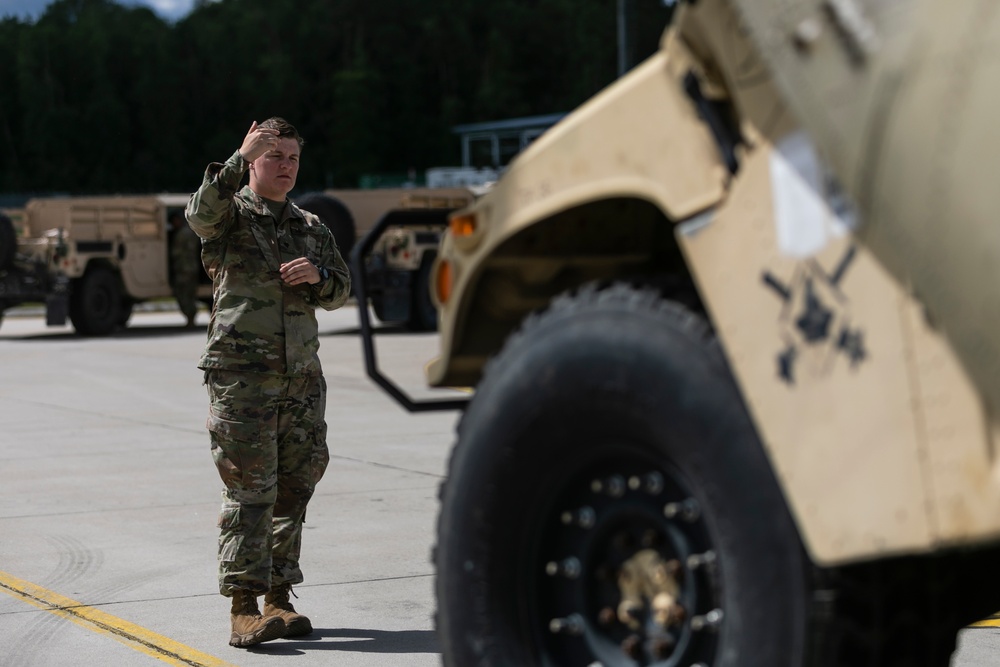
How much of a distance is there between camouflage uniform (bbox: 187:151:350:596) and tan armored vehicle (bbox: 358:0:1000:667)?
2138 millimetres

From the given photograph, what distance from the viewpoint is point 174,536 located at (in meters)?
7.20

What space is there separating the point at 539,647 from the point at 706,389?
688mm

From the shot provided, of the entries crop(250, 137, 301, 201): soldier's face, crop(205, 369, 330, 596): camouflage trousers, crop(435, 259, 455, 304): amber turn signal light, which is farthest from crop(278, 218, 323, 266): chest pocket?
crop(435, 259, 455, 304): amber turn signal light

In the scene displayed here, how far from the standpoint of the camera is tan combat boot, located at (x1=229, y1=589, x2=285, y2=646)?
205 inches

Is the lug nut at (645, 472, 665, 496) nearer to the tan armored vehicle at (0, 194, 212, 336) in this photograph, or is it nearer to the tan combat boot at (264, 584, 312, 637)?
the tan combat boot at (264, 584, 312, 637)

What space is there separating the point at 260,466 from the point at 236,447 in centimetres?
10

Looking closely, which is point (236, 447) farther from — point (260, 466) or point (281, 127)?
point (281, 127)

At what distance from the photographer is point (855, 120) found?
90.0 inches

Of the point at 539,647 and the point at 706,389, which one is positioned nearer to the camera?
the point at 706,389

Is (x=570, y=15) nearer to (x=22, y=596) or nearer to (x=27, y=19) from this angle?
(x=27, y=19)

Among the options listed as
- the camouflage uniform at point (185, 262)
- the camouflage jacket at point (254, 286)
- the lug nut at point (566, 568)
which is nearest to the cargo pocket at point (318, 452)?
the camouflage jacket at point (254, 286)

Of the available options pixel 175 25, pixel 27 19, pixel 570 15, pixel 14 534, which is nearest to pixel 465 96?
pixel 570 15

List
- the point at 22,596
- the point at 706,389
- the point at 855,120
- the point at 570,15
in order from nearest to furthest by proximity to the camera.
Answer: the point at 855,120
the point at 706,389
the point at 22,596
the point at 570,15

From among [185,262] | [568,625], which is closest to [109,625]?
[568,625]
